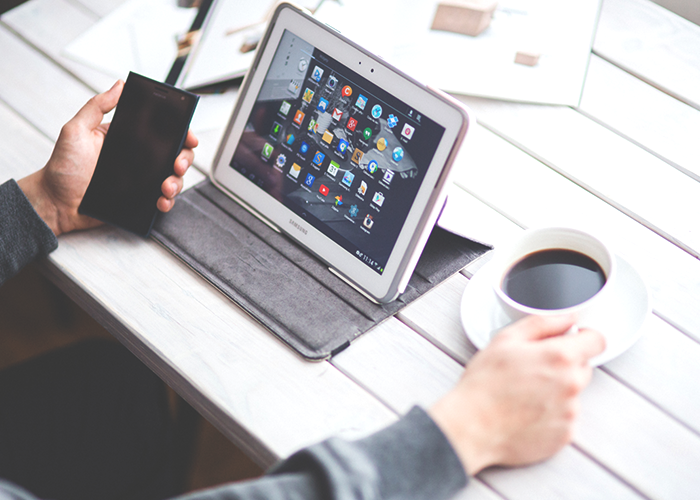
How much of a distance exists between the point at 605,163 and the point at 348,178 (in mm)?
414

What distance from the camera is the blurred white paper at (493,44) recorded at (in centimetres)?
95

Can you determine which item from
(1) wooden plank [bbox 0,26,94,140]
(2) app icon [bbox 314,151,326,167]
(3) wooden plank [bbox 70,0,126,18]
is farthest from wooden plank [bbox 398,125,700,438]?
(3) wooden plank [bbox 70,0,126,18]

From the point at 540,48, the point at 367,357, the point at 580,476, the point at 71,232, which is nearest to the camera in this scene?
the point at 580,476

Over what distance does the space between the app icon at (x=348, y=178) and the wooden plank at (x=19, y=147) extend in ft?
1.53

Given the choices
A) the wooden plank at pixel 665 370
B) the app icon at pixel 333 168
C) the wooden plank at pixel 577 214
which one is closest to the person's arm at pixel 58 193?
the app icon at pixel 333 168

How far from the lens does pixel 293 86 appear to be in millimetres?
742

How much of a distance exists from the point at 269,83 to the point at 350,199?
0.20m

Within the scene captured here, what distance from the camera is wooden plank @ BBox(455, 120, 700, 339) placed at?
0.72m

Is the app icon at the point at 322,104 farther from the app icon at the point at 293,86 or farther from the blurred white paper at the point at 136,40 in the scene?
the blurred white paper at the point at 136,40

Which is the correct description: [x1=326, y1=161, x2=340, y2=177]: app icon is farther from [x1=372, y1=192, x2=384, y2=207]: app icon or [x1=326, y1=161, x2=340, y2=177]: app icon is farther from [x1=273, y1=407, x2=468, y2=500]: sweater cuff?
[x1=273, y1=407, x2=468, y2=500]: sweater cuff

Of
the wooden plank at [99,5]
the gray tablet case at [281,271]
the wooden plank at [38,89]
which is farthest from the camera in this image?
the wooden plank at [99,5]

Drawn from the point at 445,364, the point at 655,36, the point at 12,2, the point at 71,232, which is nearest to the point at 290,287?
the point at 445,364

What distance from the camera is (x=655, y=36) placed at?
1.02 m

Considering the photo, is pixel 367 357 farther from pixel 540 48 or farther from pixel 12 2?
pixel 12 2
